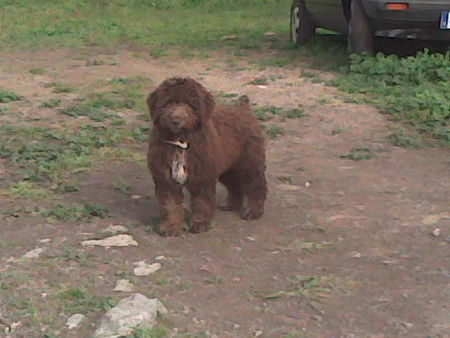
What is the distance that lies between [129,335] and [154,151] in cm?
168

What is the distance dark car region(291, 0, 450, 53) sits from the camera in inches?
365

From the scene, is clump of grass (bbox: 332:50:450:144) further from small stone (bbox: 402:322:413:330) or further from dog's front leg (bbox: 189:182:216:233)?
small stone (bbox: 402:322:413:330)

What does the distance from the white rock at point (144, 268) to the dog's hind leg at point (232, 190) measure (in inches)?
48.6

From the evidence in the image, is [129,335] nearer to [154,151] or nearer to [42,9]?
[154,151]

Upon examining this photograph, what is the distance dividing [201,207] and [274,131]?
8.86 ft

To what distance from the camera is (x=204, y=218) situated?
17.8 ft

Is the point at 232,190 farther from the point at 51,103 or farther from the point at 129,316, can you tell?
the point at 51,103

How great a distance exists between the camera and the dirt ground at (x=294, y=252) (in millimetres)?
4188

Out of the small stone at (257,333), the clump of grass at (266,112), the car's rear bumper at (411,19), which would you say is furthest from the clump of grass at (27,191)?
the car's rear bumper at (411,19)

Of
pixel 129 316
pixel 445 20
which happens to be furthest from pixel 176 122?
pixel 445 20

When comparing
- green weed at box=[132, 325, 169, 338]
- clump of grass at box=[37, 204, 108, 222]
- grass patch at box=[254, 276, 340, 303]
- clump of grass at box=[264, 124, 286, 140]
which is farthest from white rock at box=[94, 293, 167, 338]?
clump of grass at box=[264, 124, 286, 140]

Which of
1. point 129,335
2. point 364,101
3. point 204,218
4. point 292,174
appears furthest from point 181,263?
point 364,101

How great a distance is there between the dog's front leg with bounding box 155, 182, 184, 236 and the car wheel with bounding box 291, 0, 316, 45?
7468 mm

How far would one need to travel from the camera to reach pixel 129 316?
401cm
